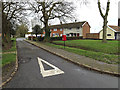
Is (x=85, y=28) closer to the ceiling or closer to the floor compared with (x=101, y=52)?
closer to the ceiling

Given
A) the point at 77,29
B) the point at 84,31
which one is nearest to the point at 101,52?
the point at 84,31

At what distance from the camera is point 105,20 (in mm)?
13711

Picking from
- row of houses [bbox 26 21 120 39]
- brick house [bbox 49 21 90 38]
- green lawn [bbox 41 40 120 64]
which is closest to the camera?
green lawn [bbox 41 40 120 64]

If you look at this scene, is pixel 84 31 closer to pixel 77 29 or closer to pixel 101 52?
pixel 77 29

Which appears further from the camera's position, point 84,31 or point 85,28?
point 85,28

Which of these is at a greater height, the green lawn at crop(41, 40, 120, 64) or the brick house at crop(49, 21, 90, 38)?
the brick house at crop(49, 21, 90, 38)

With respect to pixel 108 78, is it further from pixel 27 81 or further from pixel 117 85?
pixel 27 81

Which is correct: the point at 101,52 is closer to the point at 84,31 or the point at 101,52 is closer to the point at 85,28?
the point at 84,31

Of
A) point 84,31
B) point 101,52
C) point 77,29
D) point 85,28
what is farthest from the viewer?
point 77,29

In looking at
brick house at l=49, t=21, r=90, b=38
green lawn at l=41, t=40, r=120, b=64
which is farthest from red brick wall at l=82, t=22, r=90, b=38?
green lawn at l=41, t=40, r=120, b=64

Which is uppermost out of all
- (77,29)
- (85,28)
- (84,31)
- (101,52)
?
(85,28)

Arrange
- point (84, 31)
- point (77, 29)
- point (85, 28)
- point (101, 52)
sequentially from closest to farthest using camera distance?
1. point (101, 52)
2. point (84, 31)
3. point (85, 28)
4. point (77, 29)

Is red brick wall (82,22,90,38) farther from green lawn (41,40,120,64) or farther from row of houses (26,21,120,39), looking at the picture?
green lawn (41,40,120,64)

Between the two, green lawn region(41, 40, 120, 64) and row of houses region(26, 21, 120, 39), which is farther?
row of houses region(26, 21, 120, 39)
